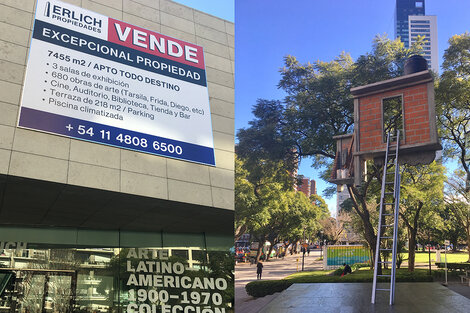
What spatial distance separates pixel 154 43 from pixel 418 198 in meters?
7.71

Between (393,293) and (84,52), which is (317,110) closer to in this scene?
(393,293)

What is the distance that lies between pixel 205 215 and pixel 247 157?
6358mm

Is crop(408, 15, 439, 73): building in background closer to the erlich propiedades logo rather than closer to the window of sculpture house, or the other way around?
the window of sculpture house

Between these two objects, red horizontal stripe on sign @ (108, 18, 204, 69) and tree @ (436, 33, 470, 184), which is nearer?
tree @ (436, 33, 470, 184)

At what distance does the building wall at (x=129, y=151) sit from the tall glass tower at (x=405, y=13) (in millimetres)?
5992

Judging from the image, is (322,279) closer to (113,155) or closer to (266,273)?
(266,273)

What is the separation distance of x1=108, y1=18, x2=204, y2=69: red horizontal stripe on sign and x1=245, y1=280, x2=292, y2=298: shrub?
22.7ft

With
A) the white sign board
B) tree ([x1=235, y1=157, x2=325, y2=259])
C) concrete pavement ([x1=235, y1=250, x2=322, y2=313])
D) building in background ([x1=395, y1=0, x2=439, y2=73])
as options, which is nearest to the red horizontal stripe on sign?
the white sign board

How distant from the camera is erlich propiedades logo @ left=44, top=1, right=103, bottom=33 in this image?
8555 mm

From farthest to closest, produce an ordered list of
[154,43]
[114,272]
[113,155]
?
[114,272]
[154,43]
[113,155]

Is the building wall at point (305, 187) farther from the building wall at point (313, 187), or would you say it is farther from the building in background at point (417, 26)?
the building in background at point (417, 26)

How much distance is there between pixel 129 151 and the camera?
334 inches

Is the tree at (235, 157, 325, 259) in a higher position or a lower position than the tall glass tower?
lower

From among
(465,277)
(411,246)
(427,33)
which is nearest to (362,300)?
(411,246)
